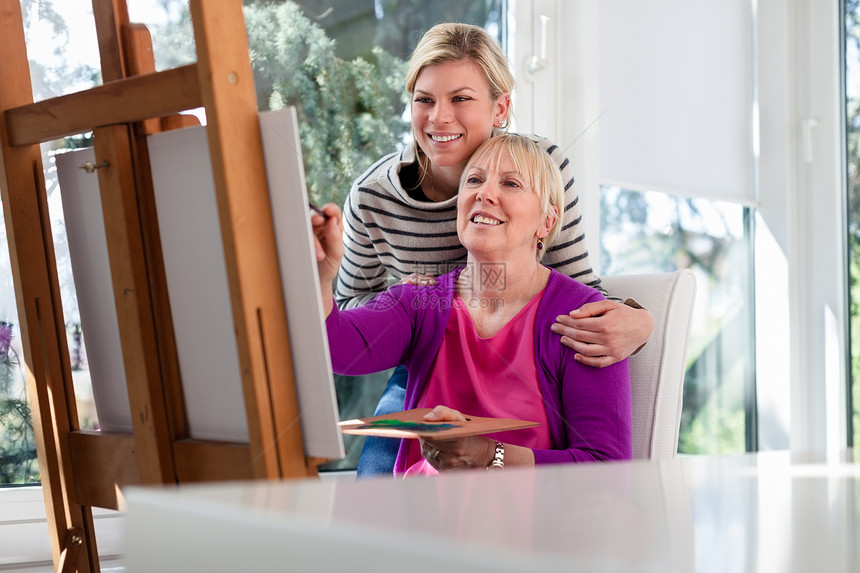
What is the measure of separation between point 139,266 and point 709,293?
1.92m

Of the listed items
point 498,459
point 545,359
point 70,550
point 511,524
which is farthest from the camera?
point 545,359

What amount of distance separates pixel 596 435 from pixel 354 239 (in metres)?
0.63

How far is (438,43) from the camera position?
1.38m

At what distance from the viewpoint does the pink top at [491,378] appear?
3.84 ft

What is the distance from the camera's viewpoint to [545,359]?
119cm

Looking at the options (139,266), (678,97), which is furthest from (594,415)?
(678,97)

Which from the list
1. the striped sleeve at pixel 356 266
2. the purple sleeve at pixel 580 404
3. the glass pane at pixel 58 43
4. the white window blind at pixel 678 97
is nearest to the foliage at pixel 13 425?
the glass pane at pixel 58 43

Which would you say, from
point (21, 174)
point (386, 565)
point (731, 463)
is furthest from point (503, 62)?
point (386, 565)

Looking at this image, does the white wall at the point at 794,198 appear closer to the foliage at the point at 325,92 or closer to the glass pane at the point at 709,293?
the glass pane at the point at 709,293

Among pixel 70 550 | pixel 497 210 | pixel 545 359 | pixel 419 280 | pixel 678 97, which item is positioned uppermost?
pixel 678 97

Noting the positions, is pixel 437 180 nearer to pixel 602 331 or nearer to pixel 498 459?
pixel 602 331

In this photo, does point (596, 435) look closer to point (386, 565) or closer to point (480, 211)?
point (480, 211)

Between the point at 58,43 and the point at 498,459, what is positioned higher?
the point at 58,43

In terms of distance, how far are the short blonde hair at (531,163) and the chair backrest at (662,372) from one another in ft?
0.76
